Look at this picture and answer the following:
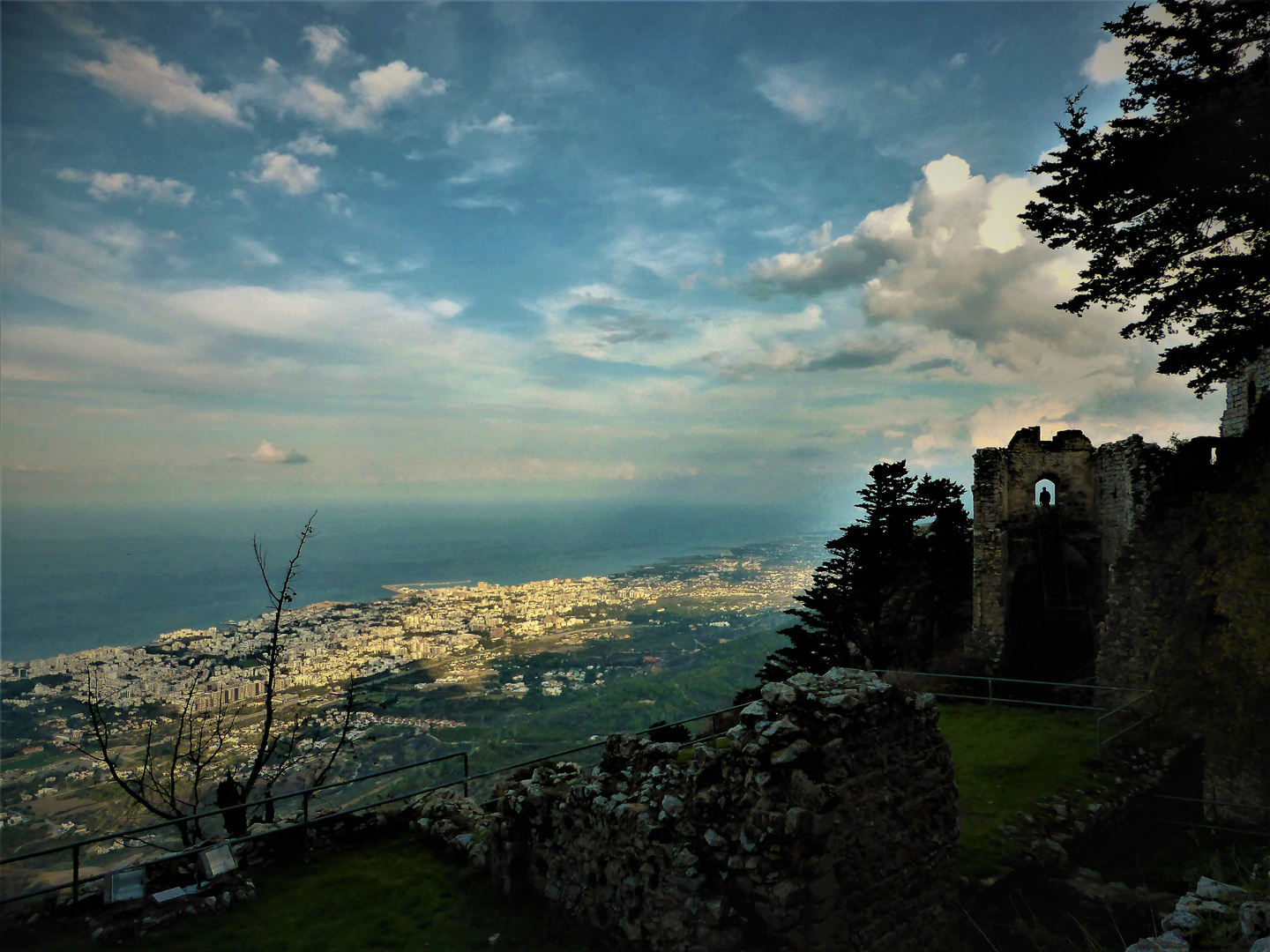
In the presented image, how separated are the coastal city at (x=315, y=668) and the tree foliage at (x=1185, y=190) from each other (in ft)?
62.1

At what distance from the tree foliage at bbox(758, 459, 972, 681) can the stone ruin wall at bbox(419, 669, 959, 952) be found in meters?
15.1

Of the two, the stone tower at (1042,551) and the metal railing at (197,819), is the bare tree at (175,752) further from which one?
the stone tower at (1042,551)

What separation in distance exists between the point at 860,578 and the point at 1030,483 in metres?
6.92

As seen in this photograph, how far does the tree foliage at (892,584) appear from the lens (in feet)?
71.3

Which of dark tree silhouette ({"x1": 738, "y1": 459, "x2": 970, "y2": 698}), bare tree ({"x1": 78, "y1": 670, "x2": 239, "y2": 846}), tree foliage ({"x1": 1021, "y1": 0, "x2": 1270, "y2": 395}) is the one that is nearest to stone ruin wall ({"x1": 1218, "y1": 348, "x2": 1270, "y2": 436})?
tree foliage ({"x1": 1021, "y1": 0, "x2": 1270, "y2": 395})

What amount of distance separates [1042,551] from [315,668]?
28059 millimetres

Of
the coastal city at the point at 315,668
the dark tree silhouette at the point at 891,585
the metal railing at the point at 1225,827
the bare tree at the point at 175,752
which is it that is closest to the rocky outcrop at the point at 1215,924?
the metal railing at the point at 1225,827

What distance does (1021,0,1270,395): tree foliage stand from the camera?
10.3m

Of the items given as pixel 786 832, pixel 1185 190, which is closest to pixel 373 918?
pixel 786 832

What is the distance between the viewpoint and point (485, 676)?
37031 mm

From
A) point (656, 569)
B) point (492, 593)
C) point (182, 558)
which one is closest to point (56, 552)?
A: point (182, 558)

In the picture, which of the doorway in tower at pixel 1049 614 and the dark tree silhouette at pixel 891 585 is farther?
the dark tree silhouette at pixel 891 585

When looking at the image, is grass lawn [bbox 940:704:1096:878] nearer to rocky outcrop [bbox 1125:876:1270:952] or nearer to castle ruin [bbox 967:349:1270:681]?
rocky outcrop [bbox 1125:876:1270:952]

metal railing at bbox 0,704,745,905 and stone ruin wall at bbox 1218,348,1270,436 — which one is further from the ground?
stone ruin wall at bbox 1218,348,1270,436
